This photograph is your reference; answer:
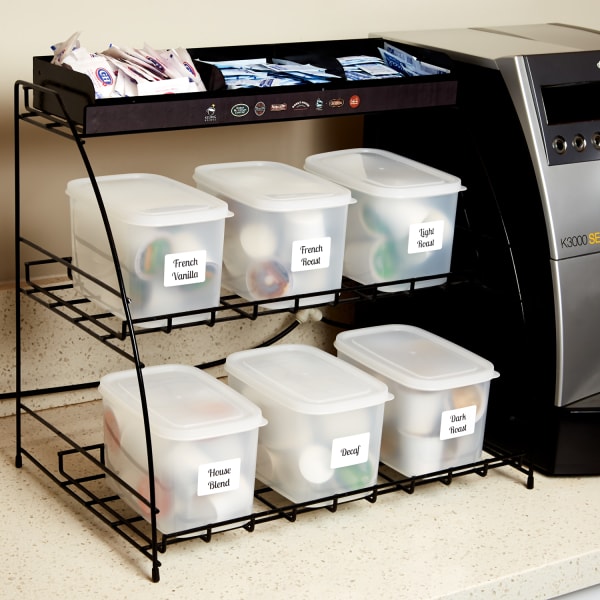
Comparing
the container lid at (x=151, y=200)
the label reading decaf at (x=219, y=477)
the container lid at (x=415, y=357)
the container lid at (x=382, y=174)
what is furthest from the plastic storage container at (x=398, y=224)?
the label reading decaf at (x=219, y=477)

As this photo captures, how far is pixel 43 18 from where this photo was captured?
1697 millimetres

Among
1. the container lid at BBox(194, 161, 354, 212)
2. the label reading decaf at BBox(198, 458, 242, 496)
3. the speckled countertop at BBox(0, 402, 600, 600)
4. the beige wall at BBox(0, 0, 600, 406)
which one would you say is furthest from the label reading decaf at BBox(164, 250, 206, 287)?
the beige wall at BBox(0, 0, 600, 406)

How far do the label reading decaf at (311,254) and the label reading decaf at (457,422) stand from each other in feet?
0.90

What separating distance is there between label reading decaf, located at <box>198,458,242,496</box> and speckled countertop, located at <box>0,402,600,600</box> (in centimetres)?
9

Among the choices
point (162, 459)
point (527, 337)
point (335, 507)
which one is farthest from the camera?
point (527, 337)

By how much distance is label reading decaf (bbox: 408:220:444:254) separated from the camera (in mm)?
1583

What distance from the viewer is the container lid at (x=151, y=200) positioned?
139 cm

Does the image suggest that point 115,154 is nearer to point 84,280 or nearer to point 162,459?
point 84,280

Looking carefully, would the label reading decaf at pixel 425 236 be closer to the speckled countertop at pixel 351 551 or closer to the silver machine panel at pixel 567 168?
the silver machine panel at pixel 567 168

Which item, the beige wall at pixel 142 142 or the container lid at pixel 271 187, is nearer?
the container lid at pixel 271 187

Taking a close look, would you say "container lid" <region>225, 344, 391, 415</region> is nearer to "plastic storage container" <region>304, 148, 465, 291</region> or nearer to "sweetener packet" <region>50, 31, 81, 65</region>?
"plastic storage container" <region>304, 148, 465, 291</region>

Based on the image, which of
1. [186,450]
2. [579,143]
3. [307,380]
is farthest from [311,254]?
[579,143]

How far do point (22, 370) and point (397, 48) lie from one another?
777mm

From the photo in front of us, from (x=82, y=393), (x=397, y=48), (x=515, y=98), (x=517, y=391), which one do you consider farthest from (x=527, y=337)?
(x=82, y=393)
